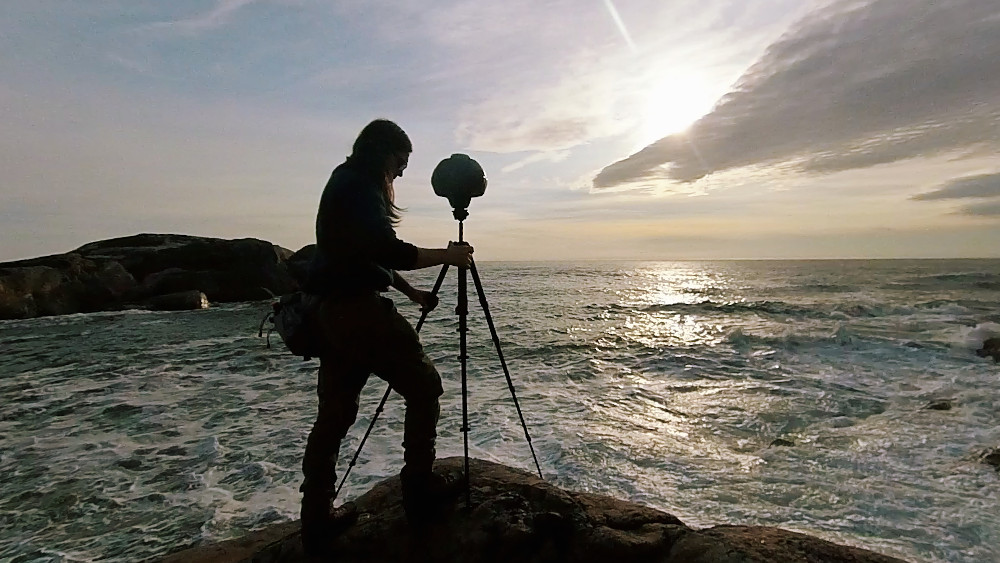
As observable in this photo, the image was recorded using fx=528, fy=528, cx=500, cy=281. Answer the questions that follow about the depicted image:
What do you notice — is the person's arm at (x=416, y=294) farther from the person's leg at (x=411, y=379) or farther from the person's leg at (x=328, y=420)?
the person's leg at (x=328, y=420)

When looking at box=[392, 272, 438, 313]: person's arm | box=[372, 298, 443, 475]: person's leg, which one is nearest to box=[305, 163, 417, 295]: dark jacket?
box=[372, 298, 443, 475]: person's leg

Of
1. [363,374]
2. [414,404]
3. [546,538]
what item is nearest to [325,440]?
[363,374]

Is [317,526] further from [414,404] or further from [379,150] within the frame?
[379,150]

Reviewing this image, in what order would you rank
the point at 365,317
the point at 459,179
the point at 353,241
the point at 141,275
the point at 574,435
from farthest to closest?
the point at 141,275
the point at 574,435
the point at 459,179
the point at 365,317
the point at 353,241

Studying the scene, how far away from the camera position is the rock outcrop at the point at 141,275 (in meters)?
24.9

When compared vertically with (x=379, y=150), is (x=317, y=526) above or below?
below

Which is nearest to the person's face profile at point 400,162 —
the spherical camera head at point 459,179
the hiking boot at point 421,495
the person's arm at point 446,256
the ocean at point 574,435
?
the spherical camera head at point 459,179

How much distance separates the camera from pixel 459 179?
10.1ft

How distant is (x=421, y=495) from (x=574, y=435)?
179 inches

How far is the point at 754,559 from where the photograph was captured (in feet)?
8.39

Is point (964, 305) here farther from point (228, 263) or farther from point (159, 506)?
point (228, 263)

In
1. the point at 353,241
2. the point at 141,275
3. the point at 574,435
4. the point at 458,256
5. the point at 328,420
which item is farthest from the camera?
the point at 141,275

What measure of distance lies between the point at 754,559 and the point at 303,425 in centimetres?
647

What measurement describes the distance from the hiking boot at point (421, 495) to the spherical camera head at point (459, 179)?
157cm
